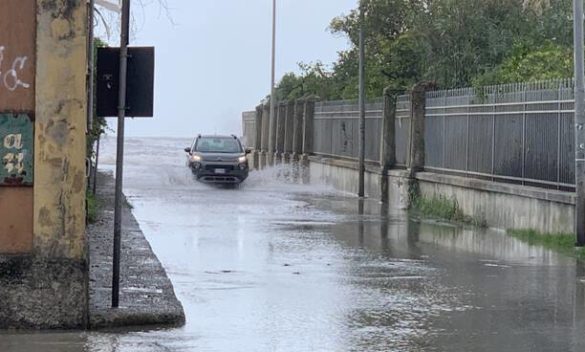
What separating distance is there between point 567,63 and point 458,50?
728 centimetres

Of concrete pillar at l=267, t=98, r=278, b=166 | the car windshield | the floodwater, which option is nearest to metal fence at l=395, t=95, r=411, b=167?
the floodwater

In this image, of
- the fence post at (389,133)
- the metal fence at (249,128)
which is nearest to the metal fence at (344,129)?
the fence post at (389,133)

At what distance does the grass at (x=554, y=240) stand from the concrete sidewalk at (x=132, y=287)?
5873 millimetres

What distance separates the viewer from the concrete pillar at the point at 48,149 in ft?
29.9

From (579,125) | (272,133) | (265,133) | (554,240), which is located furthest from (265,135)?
(579,125)

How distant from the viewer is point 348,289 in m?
12.1

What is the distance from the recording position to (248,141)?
61969mm

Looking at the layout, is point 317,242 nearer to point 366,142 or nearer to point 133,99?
point 133,99

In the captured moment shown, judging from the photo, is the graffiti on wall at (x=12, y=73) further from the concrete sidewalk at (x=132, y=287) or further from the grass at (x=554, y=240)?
the grass at (x=554, y=240)

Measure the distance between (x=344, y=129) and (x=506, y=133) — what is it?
47.2 feet

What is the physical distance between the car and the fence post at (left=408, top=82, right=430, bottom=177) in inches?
380

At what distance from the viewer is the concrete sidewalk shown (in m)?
9.66

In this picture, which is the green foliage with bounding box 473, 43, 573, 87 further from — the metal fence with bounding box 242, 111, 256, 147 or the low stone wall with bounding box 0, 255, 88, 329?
the metal fence with bounding box 242, 111, 256, 147

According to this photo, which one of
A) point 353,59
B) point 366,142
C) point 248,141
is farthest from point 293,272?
point 248,141
